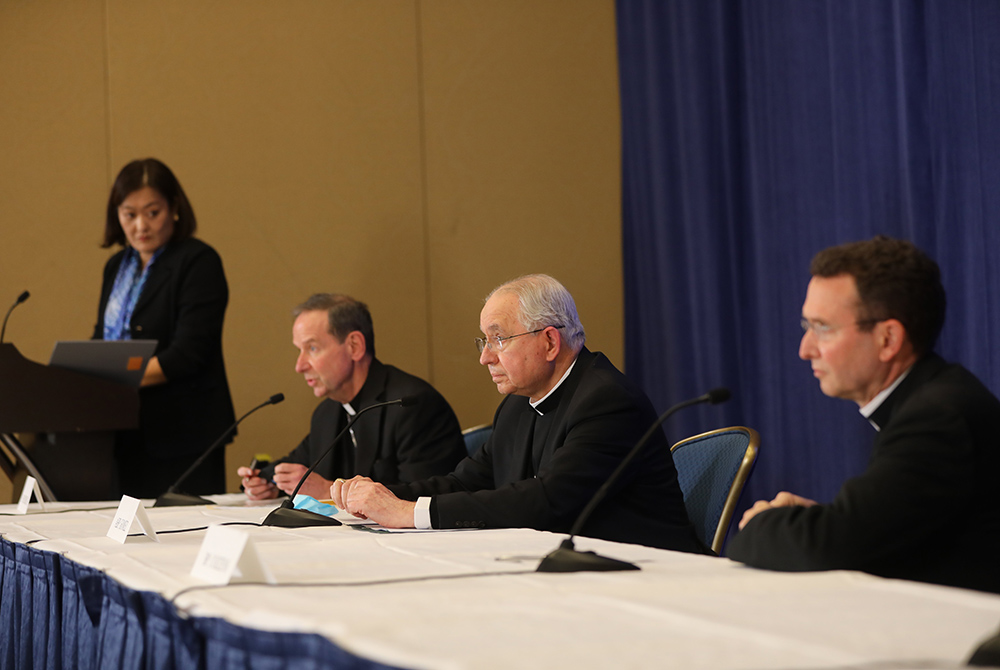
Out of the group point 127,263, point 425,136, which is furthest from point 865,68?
point 127,263

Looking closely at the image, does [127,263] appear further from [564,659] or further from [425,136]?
[564,659]

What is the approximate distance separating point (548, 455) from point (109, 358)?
1372 millimetres

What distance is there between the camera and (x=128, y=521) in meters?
1.92

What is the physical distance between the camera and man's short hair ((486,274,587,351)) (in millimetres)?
2553

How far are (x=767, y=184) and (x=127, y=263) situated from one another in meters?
2.53

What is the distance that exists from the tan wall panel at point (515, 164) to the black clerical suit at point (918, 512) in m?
3.66

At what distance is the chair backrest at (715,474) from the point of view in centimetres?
239

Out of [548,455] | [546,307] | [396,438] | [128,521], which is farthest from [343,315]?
[128,521]

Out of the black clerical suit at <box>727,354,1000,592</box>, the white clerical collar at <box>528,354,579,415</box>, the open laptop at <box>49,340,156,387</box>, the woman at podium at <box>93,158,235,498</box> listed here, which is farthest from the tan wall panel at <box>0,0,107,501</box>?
the black clerical suit at <box>727,354,1000,592</box>

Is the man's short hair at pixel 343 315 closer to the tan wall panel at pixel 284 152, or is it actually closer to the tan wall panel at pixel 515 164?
the tan wall panel at pixel 284 152

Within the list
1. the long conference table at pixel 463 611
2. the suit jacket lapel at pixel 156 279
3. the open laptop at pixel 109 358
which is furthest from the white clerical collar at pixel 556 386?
the suit jacket lapel at pixel 156 279

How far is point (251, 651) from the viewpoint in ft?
3.60

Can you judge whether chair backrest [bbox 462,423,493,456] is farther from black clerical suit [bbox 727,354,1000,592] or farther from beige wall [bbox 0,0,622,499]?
black clerical suit [bbox 727,354,1000,592]

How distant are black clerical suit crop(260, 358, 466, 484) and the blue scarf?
0.78m
